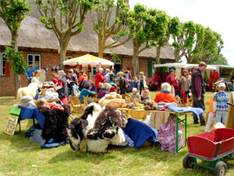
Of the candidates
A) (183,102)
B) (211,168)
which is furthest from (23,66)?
(211,168)

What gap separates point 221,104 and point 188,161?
246cm

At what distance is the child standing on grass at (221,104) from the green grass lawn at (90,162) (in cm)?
149

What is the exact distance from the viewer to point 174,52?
3144 centimetres

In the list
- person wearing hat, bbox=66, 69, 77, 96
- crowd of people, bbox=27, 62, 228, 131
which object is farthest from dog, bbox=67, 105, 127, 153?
person wearing hat, bbox=66, 69, 77, 96

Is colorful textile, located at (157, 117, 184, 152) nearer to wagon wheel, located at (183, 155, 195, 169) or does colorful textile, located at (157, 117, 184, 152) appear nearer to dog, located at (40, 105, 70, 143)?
wagon wheel, located at (183, 155, 195, 169)

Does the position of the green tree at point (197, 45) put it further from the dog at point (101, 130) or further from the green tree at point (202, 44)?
the dog at point (101, 130)

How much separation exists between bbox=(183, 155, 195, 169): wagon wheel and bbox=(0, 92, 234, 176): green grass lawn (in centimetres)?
8

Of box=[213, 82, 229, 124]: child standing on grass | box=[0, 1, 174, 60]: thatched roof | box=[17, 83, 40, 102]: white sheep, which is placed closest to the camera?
box=[213, 82, 229, 124]: child standing on grass

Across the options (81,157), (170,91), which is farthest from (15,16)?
(81,157)

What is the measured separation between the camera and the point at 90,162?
4750 mm

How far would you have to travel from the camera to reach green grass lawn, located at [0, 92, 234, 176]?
14.1 ft

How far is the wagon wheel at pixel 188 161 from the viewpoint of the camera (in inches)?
168

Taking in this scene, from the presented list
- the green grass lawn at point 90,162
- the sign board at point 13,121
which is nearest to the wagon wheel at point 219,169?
the green grass lawn at point 90,162

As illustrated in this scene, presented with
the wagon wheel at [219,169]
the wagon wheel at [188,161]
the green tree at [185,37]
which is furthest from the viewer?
the green tree at [185,37]
